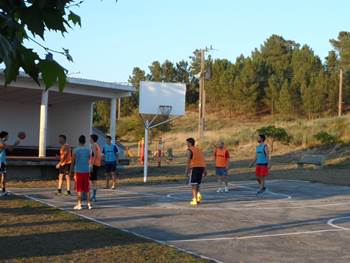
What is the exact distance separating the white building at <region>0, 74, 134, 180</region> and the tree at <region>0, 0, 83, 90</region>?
71.7 feet

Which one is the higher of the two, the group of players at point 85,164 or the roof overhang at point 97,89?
the roof overhang at point 97,89

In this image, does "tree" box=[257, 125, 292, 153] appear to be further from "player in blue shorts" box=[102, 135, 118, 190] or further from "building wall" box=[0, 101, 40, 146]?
"player in blue shorts" box=[102, 135, 118, 190]

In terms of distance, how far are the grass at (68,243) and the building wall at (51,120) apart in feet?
54.2

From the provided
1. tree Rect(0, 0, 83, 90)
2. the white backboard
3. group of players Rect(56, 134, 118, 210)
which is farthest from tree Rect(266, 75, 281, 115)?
tree Rect(0, 0, 83, 90)

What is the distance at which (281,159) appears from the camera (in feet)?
129

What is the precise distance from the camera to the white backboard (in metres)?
22.9

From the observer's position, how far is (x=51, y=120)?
98.1 ft

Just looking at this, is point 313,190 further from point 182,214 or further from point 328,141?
point 328,141

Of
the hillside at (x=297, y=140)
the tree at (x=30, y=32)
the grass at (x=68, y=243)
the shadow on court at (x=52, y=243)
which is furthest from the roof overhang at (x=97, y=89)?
the tree at (x=30, y=32)

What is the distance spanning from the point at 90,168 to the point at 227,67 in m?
69.0

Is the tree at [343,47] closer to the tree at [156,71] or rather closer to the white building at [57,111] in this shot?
the tree at [156,71]

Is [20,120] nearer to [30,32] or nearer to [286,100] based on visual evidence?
[30,32]

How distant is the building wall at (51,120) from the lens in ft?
90.5

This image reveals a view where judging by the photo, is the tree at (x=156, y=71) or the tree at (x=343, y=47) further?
the tree at (x=156, y=71)
